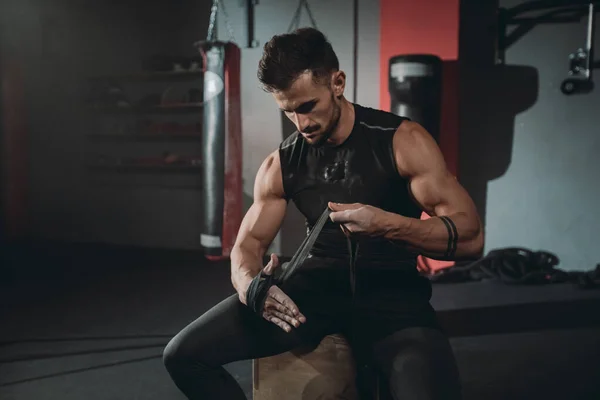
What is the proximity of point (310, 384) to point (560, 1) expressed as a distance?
3634 mm

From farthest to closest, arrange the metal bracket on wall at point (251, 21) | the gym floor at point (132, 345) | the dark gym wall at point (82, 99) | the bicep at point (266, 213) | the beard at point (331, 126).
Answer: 1. the dark gym wall at point (82, 99)
2. the metal bracket on wall at point (251, 21)
3. the gym floor at point (132, 345)
4. the bicep at point (266, 213)
5. the beard at point (331, 126)

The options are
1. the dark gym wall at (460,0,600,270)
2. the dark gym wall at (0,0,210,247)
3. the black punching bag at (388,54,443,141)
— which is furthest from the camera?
the dark gym wall at (0,0,210,247)

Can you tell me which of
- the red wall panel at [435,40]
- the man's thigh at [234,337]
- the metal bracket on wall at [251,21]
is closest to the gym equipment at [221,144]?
the metal bracket on wall at [251,21]

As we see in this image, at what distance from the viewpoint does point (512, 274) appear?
4078 mm

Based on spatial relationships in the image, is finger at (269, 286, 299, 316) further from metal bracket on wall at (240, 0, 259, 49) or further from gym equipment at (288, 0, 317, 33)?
metal bracket on wall at (240, 0, 259, 49)

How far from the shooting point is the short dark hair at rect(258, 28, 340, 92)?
59.7 inches

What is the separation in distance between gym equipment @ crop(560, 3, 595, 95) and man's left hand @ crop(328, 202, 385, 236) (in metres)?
3.50

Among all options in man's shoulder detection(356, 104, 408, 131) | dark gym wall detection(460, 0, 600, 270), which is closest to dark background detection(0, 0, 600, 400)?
dark gym wall detection(460, 0, 600, 270)

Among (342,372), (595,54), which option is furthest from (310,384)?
(595,54)

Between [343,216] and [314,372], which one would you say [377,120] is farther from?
[314,372]

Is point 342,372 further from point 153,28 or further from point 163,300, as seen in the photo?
point 153,28

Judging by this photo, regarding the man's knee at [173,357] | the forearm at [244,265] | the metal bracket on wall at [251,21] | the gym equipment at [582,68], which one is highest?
the metal bracket on wall at [251,21]

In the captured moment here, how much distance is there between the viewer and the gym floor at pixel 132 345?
91.5 inches

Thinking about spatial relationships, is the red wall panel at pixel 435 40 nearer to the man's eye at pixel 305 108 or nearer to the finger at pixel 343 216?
the man's eye at pixel 305 108
